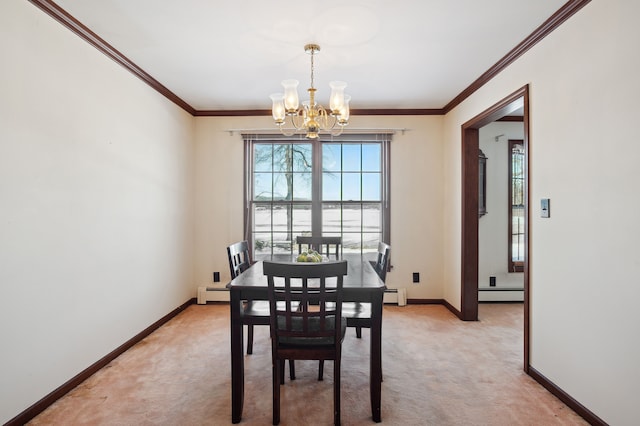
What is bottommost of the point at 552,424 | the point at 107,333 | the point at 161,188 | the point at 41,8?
the point at 552,424

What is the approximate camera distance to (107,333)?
2.85 meters

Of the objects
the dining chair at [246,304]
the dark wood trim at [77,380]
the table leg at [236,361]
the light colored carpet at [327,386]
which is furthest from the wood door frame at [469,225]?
the dark wood trim at [77,380]

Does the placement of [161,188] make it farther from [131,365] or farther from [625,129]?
[625,129]

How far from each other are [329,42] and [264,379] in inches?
103

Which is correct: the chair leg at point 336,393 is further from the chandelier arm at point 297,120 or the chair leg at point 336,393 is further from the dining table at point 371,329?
the chandelier arm at point 297,120

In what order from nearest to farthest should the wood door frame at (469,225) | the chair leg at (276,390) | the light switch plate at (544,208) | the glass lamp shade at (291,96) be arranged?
1. the chair leg at (276,390)
2. the light switch plate at (544,208)
3. the glass lamp shade at (291,96)
4. the wood door frame at (469,225)

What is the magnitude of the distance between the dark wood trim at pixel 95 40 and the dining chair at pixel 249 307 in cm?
185

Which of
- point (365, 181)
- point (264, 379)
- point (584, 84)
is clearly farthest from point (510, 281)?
point (264, 379)

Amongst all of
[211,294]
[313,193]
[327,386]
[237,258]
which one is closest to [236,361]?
[327,386]

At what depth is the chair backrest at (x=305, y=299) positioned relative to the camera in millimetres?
1867

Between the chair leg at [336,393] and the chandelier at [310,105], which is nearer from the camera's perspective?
the chair leg at [336,393]

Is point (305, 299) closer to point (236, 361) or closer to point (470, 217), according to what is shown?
point (236, 361)

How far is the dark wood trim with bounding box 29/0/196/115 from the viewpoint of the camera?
2.24 meters

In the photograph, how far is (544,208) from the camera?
2533 mm
